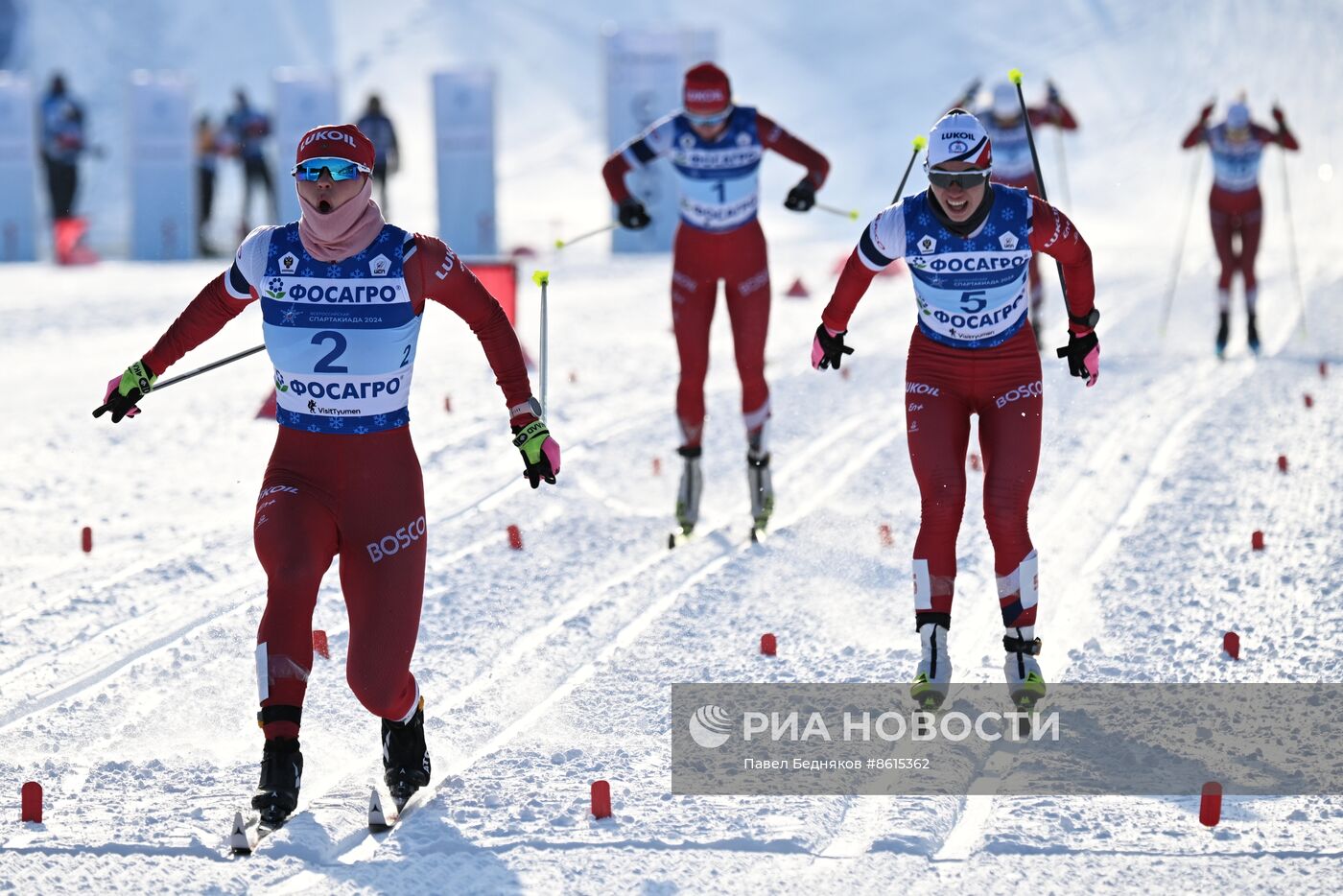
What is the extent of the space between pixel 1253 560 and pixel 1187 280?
10690mm

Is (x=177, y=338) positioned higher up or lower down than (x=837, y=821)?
higher up

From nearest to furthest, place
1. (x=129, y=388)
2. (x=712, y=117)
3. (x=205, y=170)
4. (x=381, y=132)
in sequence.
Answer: (x=129, y=388), (x=712, y=117), (x=381, y=132), (x=205, y=170)

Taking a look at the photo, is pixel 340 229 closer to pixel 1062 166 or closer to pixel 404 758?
pixel 404 758

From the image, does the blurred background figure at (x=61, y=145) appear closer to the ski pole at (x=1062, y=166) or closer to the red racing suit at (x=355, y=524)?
the ski pole at (x=1062, y=166)

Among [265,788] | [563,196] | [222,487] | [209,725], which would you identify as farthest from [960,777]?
[563,196]

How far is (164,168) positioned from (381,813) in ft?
60.5

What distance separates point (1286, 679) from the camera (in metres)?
6.67

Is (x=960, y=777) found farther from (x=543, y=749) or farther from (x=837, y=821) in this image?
(x=543, y=749)

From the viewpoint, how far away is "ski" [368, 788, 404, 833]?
530 cm

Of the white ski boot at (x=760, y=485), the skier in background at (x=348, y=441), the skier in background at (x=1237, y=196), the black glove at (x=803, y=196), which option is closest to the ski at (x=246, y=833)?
the skier in background at (x=348, y=441)

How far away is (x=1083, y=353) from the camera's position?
6602 mm

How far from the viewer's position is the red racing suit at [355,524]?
5.36 meters

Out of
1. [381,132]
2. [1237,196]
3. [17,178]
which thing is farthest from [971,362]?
[17,178]

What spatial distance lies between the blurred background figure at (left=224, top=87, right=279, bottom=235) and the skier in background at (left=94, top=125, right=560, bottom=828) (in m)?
17.3
